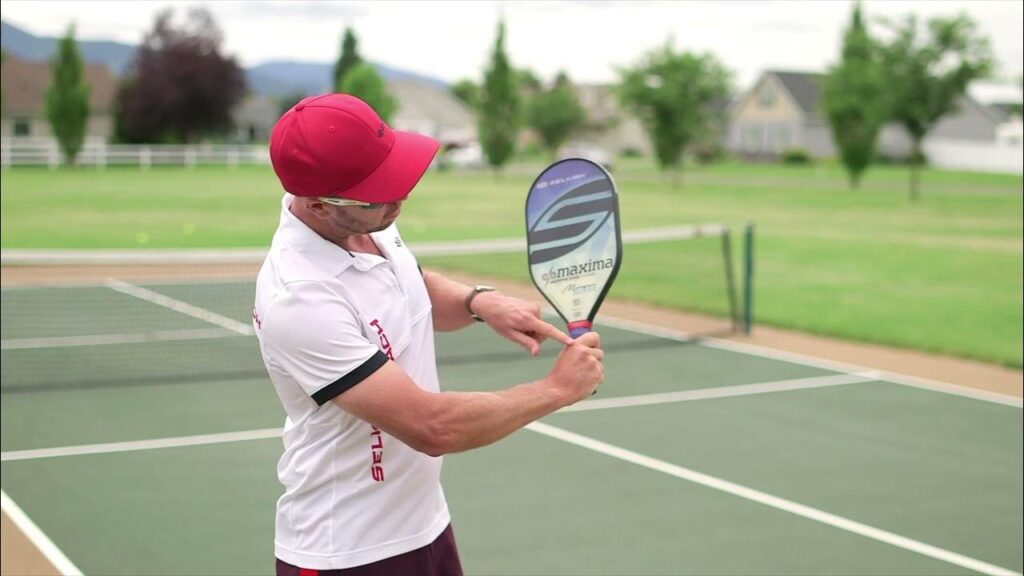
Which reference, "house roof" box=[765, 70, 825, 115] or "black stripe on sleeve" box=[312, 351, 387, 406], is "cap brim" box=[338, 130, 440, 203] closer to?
"black stripe on sleeve" box=[312, 351, 387, 406]

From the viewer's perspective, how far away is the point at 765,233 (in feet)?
84.1

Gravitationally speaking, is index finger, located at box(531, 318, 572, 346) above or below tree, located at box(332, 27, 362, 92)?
below

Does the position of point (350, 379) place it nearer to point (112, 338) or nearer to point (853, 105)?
point (112, 338)

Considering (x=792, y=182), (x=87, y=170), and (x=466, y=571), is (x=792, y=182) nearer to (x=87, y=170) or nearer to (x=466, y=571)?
(x=87, y=170)

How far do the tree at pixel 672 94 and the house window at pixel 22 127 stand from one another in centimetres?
2768

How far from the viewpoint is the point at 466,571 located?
598cm

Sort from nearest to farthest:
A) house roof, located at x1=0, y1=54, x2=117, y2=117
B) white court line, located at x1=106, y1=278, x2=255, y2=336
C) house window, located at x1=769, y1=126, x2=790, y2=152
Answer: white court line, located at x1=106, y1=278, x2=255, y2=336 → house roof, located at x1=0, y1=54, x2=117, y2=117 → house window, located at x1=769, y1=126, x2=790, y2=152

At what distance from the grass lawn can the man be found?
31.4 feet

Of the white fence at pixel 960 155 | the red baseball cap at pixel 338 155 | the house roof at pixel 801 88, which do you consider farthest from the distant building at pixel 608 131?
the red baseball cap at pixel 338 155

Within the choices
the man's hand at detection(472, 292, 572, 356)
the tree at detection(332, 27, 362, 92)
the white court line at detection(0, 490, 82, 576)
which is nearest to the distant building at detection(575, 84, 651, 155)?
the tree at detection(332, 27, 362, 92)

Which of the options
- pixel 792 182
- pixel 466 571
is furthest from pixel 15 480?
pixel 792 182

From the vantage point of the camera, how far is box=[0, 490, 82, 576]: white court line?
588 cm

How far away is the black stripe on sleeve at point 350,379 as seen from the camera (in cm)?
280

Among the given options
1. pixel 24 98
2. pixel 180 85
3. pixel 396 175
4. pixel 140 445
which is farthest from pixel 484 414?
pixel 180 85
